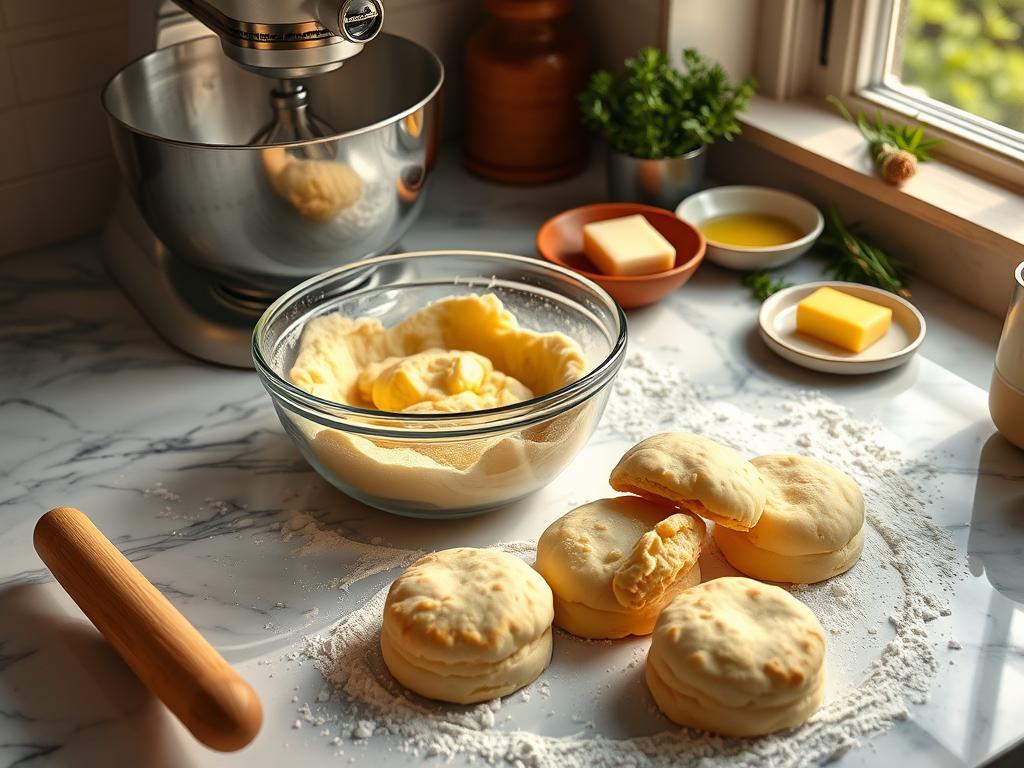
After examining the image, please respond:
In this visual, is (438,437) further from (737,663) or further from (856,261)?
(856,261)

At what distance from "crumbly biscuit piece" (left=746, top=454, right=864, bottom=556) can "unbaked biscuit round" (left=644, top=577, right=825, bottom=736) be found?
0.23 ft

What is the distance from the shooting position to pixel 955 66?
4.08ft

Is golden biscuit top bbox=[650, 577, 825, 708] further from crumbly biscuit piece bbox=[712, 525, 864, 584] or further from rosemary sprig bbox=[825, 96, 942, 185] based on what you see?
rosemary sprig bbox=[825, 96, 942, 185]

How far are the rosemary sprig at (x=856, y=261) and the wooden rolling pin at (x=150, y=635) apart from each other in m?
0.80

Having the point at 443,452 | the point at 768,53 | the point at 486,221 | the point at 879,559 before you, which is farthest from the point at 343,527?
the point at 768,53

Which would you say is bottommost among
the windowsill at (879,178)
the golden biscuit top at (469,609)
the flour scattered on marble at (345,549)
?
the flour scattered on marble at (345,549)

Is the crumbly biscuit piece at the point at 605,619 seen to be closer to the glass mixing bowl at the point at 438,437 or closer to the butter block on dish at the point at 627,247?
the glass mixing bowl at the point at 438,437

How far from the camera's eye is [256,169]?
996mm

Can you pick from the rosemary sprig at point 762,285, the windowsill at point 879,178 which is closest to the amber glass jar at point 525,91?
the windowsill at point 879,178

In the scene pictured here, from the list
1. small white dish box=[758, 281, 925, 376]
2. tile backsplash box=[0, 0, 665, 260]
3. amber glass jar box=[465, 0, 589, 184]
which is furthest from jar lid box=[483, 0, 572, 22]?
small white dish box=[758, 281, 925, 376]

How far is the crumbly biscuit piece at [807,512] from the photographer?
804 millimetres

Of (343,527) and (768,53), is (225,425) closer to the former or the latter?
(343,527)

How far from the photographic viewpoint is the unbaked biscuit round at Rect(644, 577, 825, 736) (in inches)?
27.0

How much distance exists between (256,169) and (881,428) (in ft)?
1.97
